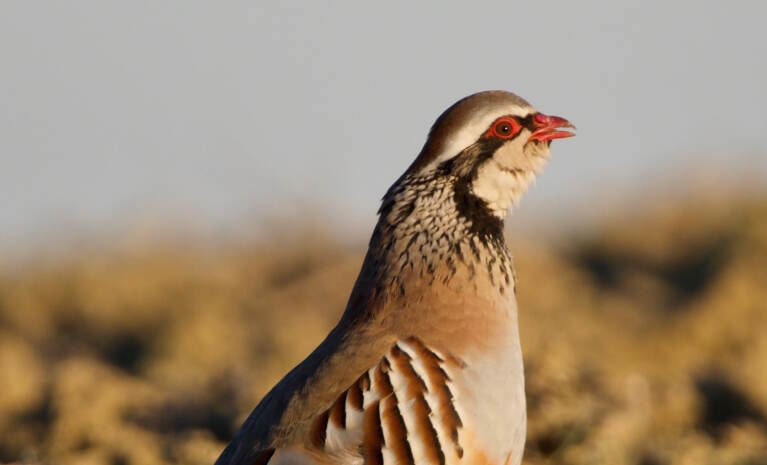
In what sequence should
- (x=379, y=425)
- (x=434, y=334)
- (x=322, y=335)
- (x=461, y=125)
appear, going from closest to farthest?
(x=379, y=425)
(x=434, y=334)
(x=461, y=125)
(x=322, y=335)

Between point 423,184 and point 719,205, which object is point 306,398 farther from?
point 719,205

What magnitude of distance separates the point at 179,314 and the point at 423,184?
7.22 meters

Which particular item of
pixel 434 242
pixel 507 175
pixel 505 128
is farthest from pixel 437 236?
pixel 505 128

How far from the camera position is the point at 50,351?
465 inches

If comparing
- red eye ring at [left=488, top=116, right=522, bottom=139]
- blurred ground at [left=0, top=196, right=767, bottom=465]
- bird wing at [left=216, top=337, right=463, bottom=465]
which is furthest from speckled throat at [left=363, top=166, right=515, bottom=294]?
blurred ground at [left=0, top=196, right=767, bottom=465]

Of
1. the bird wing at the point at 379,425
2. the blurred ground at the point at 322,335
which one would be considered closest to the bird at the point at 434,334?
the bird wing at the point at 379,425

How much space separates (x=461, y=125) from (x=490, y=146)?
0.49 feet

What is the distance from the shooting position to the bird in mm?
5375

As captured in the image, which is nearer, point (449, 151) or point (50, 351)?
point (449, 151)

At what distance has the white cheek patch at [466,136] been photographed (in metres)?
5.92

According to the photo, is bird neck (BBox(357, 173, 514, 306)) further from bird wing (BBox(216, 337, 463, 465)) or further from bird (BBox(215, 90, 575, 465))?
bird wing (BBox(216, 337, 463, 465))

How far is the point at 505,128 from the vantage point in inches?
237

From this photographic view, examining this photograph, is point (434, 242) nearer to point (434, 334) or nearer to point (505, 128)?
point (434, 334)

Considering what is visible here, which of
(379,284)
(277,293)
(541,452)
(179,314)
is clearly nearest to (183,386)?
(541,452)
